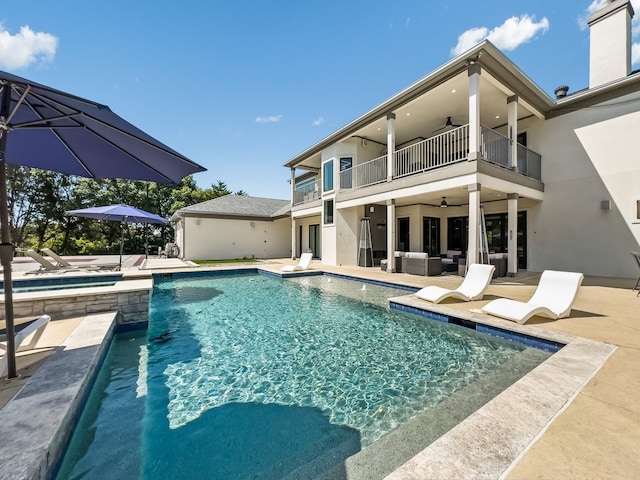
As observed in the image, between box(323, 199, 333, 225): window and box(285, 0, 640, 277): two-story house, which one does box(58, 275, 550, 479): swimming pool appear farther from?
box(323, 199, 333, 225): window

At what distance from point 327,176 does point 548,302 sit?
1137 cm

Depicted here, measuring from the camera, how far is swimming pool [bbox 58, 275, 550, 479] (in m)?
2.19

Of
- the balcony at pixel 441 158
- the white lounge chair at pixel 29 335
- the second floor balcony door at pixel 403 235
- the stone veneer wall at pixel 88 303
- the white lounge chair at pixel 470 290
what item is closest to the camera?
the white lounge chair at pixel 29 335

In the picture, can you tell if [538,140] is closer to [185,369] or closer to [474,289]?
[474,289]

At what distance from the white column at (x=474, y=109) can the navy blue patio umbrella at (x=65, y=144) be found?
774cm

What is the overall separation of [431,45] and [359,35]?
3012 mm

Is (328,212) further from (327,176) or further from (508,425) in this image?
(508,425)

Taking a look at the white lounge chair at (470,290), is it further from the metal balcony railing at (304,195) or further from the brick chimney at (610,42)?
the metal balcony railing at (304,195)

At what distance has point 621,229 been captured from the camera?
9.24 metres

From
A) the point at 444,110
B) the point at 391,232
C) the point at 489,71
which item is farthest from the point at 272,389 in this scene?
the point at 444,110

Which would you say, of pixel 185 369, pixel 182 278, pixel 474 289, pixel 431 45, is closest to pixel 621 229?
pixel 474 289

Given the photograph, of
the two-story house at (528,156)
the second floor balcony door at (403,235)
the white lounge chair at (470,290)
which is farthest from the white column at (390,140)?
the white lounge chair at (470,290)

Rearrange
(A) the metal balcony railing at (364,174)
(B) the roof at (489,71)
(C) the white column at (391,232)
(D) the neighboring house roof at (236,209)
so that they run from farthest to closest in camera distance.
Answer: (D) the neighboring house roof at (236,209) < (A) the metal balcony railing at (364,174) < (C) the white column at (391,232) < (B) the roof at (489,71)

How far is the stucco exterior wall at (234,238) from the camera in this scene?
696 inches
